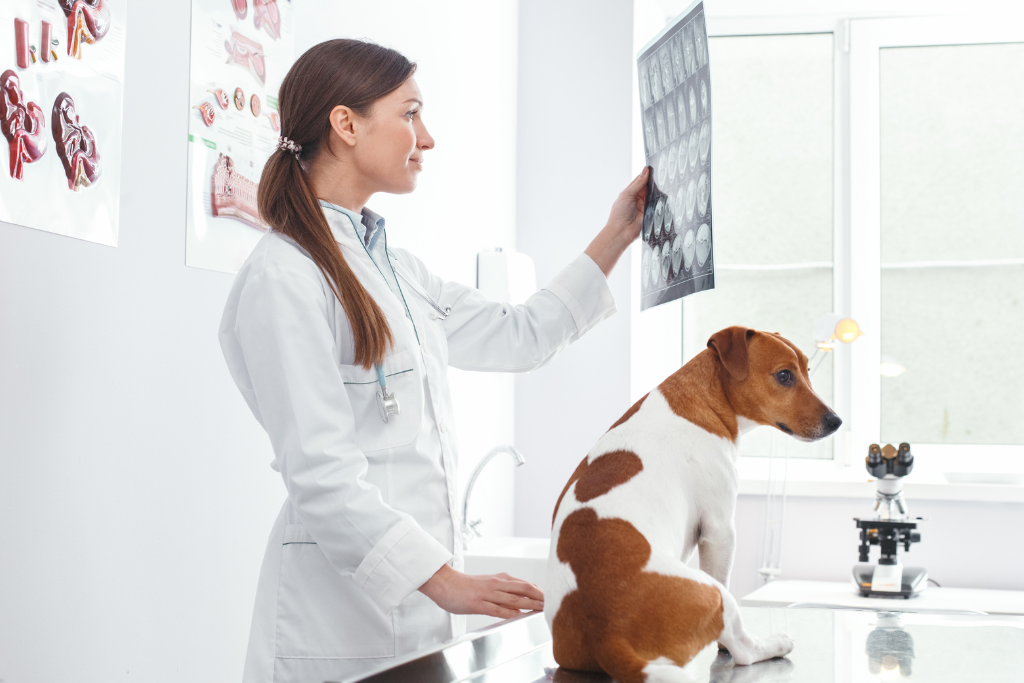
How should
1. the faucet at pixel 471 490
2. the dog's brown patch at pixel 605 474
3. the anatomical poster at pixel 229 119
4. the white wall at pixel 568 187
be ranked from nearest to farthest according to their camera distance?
the dog's brown patch at pixel 605 474, the anatomical poster at pixel 229 119, the faucet at pixel 471 490, the white wall at pixel 568 187

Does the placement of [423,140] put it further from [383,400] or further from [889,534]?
[889,534]

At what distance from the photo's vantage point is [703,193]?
1018 mm

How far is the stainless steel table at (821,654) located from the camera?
0.85 meters

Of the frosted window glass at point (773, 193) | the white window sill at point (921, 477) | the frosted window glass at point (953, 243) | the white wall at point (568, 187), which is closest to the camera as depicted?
the white window sill at point (921, 477)

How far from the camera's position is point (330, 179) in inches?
44.4

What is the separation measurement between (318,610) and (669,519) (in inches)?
15.8

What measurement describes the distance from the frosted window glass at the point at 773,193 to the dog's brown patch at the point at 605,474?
2608mm

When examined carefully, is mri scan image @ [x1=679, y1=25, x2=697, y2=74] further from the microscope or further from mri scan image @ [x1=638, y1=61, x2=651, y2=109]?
the microscope

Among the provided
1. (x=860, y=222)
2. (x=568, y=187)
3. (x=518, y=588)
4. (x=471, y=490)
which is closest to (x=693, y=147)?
(x=518, y=588)

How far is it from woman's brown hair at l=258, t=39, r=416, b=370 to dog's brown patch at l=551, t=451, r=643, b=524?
10.4 inches

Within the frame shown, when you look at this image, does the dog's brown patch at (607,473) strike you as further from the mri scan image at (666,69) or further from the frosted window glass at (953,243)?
the frosted window glass at (953,243)

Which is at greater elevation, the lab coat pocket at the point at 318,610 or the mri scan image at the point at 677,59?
the mri scan image at the point at 677,59

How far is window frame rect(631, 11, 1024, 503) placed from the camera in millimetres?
3311

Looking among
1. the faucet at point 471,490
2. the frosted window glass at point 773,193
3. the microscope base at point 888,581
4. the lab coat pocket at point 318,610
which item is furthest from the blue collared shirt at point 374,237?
the frosted window glass at point 773,193
